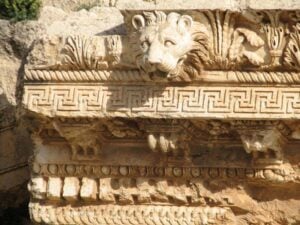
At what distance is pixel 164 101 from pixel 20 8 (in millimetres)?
2650

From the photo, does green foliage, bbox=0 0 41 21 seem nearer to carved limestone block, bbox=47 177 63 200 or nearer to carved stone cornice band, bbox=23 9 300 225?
carved stone cornice band, bbox=23 9 300 225

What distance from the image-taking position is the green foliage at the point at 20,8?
34.2 ft

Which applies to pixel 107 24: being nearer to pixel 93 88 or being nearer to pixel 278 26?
pixel 93 88

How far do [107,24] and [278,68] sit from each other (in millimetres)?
1247

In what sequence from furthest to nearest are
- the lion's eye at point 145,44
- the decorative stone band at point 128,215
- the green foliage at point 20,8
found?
the green foliage at point 20,8, the decorative stone band at point 128,215, the lion's eye at point 145,44

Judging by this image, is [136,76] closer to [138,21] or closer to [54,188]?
[138,21]

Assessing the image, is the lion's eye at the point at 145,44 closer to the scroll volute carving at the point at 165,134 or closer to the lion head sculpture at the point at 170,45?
the lion head sculpture at the point at 170,45

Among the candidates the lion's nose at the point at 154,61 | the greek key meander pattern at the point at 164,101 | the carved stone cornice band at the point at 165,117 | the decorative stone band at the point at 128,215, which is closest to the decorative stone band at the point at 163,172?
the carved stone cornice band at the point at 165,117

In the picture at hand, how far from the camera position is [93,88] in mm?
8352

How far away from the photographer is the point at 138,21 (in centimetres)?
814

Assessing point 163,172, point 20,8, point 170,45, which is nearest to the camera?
point 170,45

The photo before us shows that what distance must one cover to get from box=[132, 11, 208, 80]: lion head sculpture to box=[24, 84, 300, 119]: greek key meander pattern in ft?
0.52

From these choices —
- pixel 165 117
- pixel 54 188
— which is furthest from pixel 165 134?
pixel 54 188

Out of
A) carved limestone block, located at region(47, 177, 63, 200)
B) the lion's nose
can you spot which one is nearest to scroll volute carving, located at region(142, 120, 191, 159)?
the lion's nose
